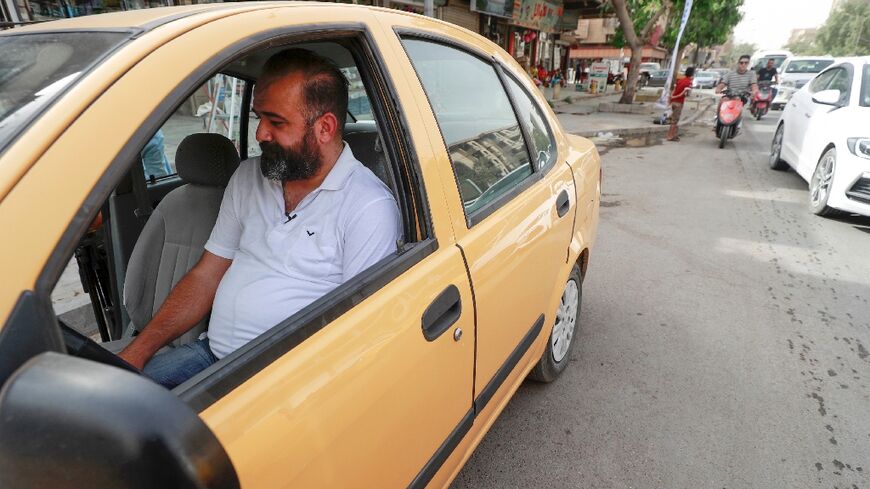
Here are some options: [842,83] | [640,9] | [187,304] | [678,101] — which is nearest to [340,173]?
[187,304]

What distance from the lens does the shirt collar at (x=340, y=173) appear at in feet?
5.00

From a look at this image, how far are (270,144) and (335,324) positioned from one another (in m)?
0.68

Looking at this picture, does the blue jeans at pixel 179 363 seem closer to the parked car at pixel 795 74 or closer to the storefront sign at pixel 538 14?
the storefront sign at pixel 538 14

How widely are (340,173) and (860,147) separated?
559 centimetres

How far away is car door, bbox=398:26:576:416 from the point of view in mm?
1546

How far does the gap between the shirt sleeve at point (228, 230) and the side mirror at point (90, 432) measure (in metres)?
1.21

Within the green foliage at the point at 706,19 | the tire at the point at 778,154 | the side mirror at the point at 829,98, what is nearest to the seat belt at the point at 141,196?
the side mirror at the point at 829,98

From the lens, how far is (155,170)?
2818mm

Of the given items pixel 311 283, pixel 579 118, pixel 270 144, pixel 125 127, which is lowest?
pixel 579 118

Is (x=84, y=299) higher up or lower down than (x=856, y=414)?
higher up

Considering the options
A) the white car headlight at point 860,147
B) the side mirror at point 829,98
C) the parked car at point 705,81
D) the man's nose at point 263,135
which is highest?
the man's nose at point 263,135

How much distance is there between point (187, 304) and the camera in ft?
5.69

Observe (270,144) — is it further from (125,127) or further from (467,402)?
(467,402)

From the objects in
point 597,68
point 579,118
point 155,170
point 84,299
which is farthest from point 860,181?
point 597,68
